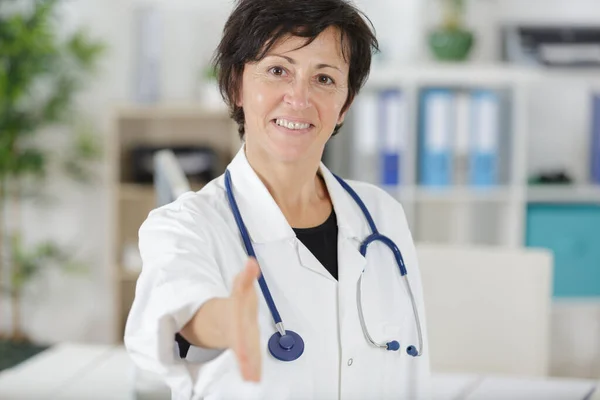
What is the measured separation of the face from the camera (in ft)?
3.77

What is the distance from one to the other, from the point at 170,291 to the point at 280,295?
24 cm

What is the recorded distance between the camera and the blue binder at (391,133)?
11.3 ft

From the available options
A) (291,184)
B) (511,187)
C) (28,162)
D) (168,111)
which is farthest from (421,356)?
(28,162)

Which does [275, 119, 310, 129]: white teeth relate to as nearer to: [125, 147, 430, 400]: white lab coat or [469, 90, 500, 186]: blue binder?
[125, 147, 430, 400]: white lab coat

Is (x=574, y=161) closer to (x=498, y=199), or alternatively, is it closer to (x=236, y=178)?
(x=498, y=199)

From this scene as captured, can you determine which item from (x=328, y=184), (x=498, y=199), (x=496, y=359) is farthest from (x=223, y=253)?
(x=498, y=199)

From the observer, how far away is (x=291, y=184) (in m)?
1.27

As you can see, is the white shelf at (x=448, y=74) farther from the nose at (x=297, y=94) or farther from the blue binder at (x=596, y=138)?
the nose at (x=297, y=94)

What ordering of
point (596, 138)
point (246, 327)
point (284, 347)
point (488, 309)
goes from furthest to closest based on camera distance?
point (596, 138) → point (488, 309) → point (284, 347) → point (246, 327)

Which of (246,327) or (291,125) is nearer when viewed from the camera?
(246,327)

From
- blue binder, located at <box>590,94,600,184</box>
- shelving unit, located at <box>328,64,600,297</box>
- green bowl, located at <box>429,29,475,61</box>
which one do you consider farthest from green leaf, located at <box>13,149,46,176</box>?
blue binder, located at <box>590,94,600,184</box>

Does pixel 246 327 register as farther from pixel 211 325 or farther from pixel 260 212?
pixel 260 212

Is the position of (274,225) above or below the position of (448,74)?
below

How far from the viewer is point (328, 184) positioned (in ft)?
4.44
